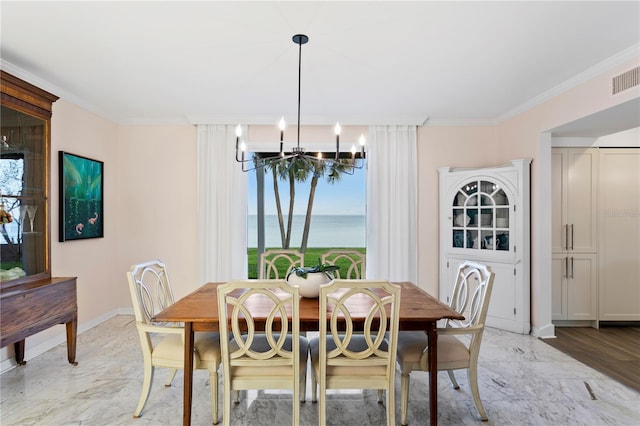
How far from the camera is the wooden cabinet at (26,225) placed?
2.47m

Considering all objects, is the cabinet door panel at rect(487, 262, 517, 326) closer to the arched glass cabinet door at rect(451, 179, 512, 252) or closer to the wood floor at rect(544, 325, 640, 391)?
the arched glass cabinet door at rect(451, 179, 512, 252)

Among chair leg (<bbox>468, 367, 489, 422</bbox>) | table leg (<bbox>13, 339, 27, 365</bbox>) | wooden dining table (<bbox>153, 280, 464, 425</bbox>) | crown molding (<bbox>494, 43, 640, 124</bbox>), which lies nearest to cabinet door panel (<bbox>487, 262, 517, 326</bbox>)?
crown molding (<bbox>494, 43, 640, 124</bbox>)

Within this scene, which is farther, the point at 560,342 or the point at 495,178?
the point at 495,178

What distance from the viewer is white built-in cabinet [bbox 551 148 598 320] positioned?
4.00 meters

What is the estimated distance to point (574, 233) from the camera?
4.02 meters

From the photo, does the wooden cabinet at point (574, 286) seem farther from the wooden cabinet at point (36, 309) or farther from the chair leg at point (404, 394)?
the wooden cabinet at point (36, 309)

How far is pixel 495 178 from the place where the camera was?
4020mm

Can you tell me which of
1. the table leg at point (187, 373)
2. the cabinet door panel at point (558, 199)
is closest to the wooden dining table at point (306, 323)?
the table leg at point (187, 373)

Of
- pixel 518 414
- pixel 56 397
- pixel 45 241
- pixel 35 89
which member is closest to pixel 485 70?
pixel 518 414

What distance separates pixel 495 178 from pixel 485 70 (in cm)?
144

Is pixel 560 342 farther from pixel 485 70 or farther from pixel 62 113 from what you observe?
pixel 62 113

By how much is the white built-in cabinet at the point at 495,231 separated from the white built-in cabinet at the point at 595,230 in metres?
0.51

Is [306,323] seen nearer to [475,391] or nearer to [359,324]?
[359,324]

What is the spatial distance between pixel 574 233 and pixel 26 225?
5367 mm
